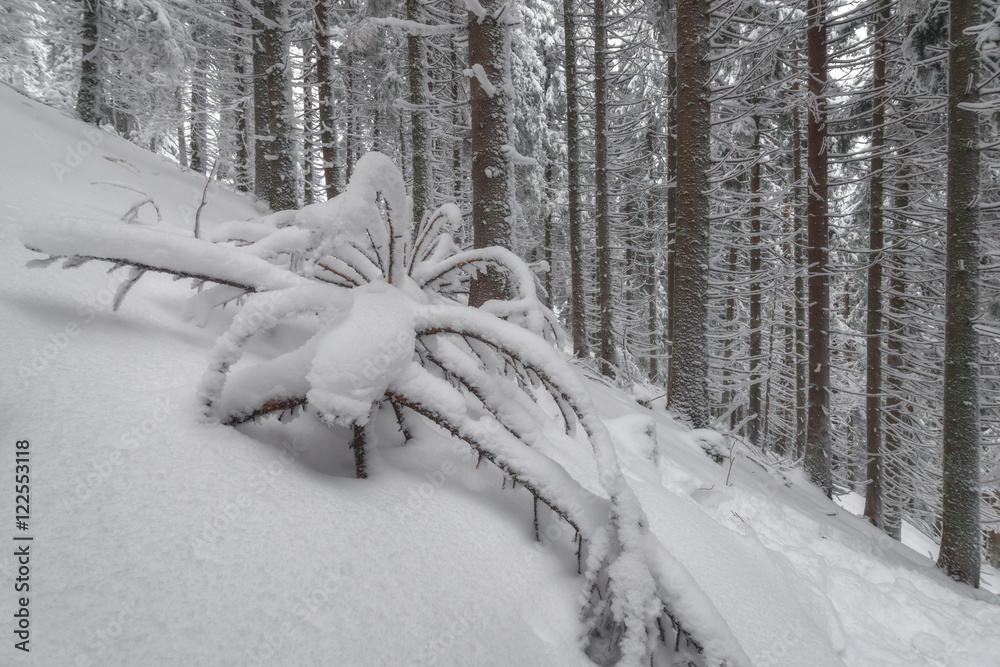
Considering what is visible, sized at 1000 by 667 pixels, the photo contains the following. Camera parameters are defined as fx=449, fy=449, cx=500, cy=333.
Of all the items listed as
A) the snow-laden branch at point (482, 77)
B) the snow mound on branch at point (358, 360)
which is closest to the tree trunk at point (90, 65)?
the snow-laden branch at point (482, 77)

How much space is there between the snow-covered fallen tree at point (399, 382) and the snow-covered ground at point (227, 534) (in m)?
0.11

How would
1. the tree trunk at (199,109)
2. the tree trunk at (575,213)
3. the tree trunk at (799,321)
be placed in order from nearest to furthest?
the tree trunk at (575,213)
the tree trunk at (799,321)
the tree trunk at (199,109)

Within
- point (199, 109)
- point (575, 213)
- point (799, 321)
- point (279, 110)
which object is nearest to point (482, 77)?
point (279, 110)

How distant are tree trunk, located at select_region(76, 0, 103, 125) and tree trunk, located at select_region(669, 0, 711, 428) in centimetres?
982

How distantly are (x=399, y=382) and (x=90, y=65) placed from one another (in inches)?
471

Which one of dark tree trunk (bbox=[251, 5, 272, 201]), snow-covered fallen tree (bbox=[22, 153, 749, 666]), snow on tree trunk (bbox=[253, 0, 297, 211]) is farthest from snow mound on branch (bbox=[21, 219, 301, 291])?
dark tree trunk (bbox=[251, 5, 272, 201])

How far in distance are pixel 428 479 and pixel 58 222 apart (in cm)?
118

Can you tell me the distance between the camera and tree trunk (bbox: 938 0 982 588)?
515 centimetres

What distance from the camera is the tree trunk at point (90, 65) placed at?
27.2 feet

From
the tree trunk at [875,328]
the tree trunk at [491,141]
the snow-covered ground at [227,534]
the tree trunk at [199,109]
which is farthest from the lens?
the tree trunk at [199,109]

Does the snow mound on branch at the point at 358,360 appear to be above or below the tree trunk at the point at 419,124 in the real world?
below

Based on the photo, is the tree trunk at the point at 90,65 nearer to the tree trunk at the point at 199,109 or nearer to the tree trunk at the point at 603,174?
the tree trunk at the point at 199,109

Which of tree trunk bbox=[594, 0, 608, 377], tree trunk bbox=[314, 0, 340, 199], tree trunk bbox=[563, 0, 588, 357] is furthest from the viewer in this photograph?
tree trunk bbox=[563, 0, 588, 357]

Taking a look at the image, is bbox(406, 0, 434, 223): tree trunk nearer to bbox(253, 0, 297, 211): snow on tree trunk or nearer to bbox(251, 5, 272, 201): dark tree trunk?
bbox(253, 0, 297, 211): snow on tree trunk
